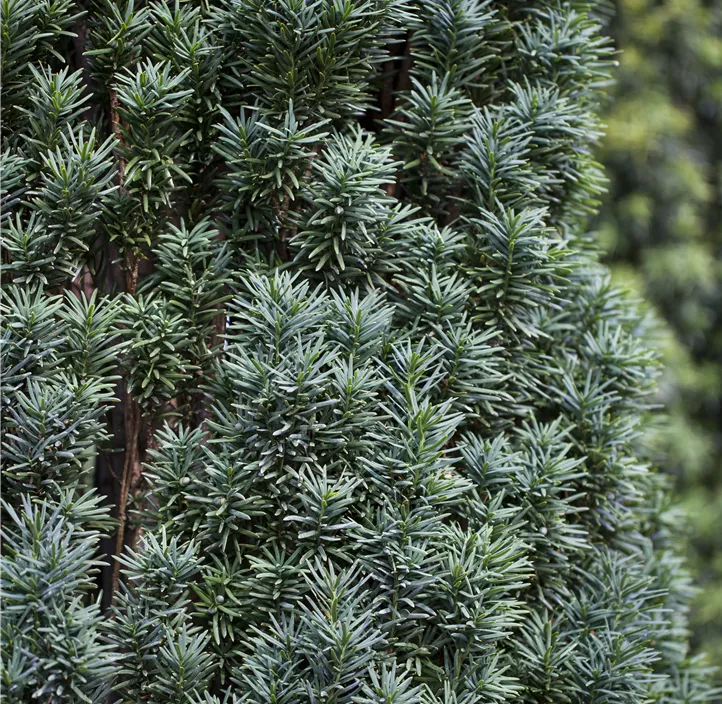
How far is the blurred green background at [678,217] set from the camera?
2.50 meters

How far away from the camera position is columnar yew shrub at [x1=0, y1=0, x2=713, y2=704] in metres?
0.77

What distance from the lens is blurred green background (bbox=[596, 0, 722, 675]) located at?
2.50 m

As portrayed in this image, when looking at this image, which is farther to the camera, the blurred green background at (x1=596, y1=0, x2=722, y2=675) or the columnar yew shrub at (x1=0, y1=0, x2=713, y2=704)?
the blurred green background at (x1=596, y1=0, x2=722, y2=675)

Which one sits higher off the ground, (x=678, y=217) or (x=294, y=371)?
(x=294, y=371)

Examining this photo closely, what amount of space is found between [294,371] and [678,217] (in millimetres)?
2231

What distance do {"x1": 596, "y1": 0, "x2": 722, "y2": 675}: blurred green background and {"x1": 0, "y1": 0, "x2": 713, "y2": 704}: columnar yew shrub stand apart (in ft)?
5.41

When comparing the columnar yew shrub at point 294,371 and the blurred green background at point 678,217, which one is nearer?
the columnar yew shrub at point 294,371

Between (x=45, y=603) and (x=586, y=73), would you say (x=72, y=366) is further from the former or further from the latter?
(x=586, y=73)

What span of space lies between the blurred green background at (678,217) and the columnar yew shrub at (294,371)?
5.41ft

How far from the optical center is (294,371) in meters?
0.78

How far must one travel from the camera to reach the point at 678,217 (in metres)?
2.62

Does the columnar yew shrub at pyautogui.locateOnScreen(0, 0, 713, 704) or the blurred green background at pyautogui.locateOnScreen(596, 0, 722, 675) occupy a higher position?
the columnar yew shrub at pyautogui.locateOnScreen(0, 0, 713, 704)

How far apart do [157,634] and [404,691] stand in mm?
255

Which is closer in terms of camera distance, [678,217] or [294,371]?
[294,371]
